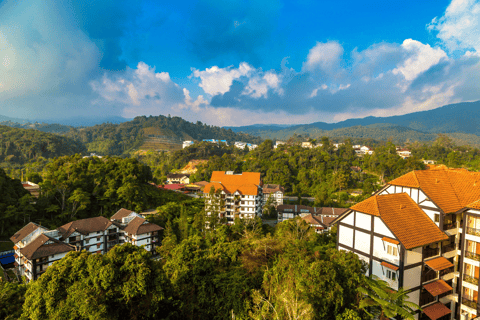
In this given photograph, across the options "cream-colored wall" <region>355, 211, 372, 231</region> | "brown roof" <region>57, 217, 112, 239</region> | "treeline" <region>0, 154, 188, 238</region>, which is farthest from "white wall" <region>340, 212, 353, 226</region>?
"treeline" <region>0, 154, 188, 238</region>

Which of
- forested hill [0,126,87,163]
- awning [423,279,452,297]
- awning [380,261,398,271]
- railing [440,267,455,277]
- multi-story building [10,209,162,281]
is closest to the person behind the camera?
awning [380,261,398,271]

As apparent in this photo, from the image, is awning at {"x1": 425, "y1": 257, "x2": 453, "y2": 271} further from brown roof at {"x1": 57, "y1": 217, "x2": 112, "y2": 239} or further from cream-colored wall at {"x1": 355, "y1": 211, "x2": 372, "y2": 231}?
brown roof at {"x1": 57, "y1": 217, "x2": 112, "y2": 239}

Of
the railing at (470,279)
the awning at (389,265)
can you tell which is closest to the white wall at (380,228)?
the awning at (389,265)

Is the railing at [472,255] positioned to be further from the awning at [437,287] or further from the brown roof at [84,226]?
the brown roof at [84,226]

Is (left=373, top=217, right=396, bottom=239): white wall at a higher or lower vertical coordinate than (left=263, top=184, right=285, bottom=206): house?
higher

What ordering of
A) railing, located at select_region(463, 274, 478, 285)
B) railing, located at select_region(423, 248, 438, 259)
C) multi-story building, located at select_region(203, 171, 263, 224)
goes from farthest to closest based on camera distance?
multi-story building, located at select_region(203, 171, 263, 224), railing, located at select_region(463, 274, 478, 285), railing, located at select_region(423, 248, 438, 259)

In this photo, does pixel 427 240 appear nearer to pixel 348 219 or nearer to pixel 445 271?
pixel 445 271
